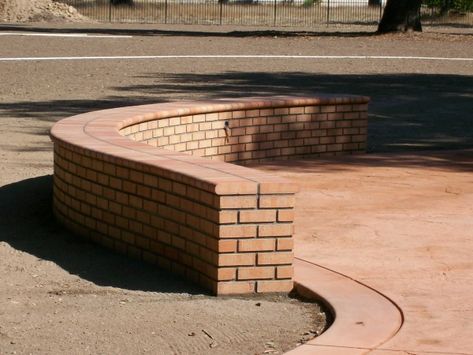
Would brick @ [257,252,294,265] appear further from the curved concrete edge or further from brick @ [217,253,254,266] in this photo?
the curved concrete edge

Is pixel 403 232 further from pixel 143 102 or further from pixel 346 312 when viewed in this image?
pixel 143 102

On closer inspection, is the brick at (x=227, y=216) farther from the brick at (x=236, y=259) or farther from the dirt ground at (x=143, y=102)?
the dirt ground at (x=143, y=102)

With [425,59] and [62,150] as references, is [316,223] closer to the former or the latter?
[62,150]

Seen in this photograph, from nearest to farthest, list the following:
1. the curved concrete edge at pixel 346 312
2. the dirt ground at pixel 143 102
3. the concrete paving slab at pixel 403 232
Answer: the curved concrete edge at pixel 346 312, the dirt ground at pixel 143 102, the concrete paving slab at pixel 403 232

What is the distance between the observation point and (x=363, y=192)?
32.4ft

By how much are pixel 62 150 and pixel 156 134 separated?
1771 mm

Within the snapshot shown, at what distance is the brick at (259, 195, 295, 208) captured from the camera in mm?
6438

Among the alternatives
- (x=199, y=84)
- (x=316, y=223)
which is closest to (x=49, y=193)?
(x=316, y=223)

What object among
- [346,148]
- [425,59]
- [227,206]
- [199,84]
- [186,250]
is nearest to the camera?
[227,206]

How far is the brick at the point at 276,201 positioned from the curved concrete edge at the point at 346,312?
1.71ft

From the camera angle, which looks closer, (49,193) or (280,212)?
(280,212)

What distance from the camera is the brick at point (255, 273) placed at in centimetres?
654

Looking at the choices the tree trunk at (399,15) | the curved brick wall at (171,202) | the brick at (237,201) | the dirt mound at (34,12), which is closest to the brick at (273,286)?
the curved brick wall at (171,202)

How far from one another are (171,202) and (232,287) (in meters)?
0.69
